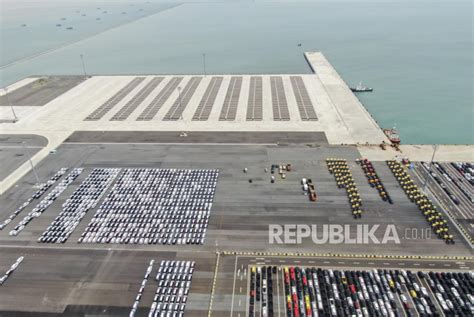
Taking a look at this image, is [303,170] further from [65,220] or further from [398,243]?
[65,220]

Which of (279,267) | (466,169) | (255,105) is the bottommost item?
(279,267)

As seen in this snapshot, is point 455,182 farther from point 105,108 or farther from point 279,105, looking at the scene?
point 105,108

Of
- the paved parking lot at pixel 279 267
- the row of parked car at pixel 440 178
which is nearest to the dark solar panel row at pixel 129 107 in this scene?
the paved parking lot at pixel 279 267

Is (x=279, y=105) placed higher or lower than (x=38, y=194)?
higher

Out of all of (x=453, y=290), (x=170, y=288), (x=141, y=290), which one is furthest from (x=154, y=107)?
(x=453, y=290)

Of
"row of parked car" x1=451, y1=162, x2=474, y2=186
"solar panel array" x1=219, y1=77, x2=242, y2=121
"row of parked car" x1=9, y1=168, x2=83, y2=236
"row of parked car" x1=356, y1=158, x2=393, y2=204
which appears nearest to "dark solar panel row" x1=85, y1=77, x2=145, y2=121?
"row of parked car" x1=9, y1=168, x2=83, y2=236

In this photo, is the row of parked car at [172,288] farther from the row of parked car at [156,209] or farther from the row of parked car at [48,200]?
the row of parked car at [48,200]

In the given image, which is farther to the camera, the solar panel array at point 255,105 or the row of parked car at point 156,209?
the solar panel array at point 255,105
